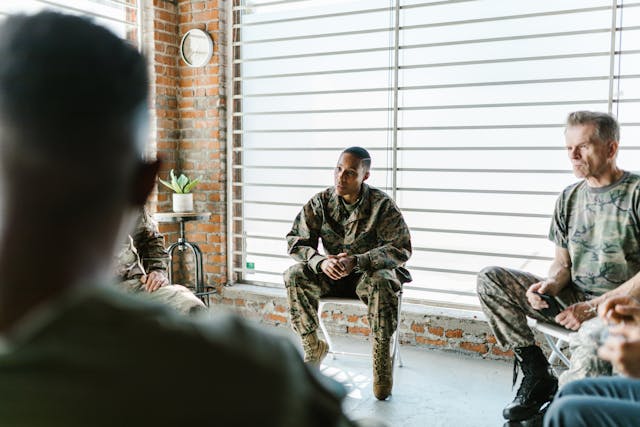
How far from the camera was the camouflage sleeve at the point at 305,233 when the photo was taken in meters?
3.36

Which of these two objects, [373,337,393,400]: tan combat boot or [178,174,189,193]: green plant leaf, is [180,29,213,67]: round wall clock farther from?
[373,337,393,400]: tan combat boot

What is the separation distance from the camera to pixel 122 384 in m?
0.44

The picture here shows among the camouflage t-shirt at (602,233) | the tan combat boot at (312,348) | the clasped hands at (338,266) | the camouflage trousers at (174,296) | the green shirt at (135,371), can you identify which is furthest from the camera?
the tan combat boot at (312,348)

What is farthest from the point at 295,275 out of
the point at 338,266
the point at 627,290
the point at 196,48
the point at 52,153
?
the point at 52,153

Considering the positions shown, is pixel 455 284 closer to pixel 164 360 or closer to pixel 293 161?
pixel 293 161

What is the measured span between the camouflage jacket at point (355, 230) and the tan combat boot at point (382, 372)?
460 mm

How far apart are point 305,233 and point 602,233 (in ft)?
5.27

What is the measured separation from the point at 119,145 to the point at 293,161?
388 centimetres

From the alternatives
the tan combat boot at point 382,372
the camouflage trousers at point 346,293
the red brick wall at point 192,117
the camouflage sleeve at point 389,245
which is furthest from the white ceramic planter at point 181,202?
the tan combat boot at point 382,372

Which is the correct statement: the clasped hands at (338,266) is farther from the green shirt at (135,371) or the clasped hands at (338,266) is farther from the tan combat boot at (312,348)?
the green shirt at (135,371)

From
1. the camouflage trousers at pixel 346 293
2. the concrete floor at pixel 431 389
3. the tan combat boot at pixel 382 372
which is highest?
the camouflage trousers at pixel 346 293

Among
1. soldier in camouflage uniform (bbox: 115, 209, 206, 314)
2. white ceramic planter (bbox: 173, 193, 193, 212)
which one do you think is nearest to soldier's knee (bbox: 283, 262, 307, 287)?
soldier in camouflage uniform (bbox: 115, 209, 206, 314)

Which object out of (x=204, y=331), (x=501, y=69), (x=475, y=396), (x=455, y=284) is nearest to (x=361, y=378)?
(x=475, y=396)

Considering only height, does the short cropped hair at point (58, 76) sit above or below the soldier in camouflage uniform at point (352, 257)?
above
